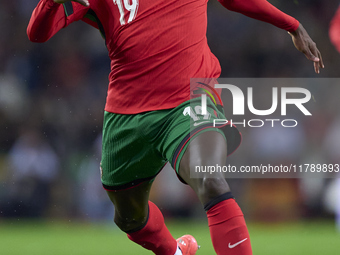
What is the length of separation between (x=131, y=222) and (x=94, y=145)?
3916mm

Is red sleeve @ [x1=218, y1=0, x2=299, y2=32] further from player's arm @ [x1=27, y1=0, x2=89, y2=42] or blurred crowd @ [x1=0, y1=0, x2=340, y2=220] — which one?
blurred crowd @ [x1=0, y1=0, x2=340, y2=220]

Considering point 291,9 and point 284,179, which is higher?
point 291,9

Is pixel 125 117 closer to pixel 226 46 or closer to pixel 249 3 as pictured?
pixel 249 3

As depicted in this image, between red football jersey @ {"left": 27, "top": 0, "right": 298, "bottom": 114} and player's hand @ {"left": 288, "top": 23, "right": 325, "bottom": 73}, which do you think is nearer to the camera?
red football jersey @ {"left": 27, "top": 0, "right": 298, "bottom": 114}

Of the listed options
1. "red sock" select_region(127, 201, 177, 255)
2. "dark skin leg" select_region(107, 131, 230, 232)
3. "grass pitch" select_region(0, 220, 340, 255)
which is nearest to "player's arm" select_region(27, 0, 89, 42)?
"dark skin leg" select_region(107, 131, 230, 232)

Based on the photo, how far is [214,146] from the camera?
2.63 m

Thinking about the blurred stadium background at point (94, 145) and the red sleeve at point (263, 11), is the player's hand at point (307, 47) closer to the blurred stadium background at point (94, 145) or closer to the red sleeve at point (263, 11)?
the red sleeve at point (263, 11)

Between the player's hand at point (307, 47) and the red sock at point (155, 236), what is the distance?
1.38m

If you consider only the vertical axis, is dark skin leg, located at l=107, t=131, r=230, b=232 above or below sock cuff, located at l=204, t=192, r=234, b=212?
above

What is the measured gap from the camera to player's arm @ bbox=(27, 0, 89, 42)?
2.82m

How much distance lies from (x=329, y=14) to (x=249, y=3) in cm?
536

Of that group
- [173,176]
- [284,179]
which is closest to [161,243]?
[173,176]

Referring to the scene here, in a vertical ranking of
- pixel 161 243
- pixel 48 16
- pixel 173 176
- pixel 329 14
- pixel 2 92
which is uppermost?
pixel 48 16

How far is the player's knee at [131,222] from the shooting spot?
3.48 meters
